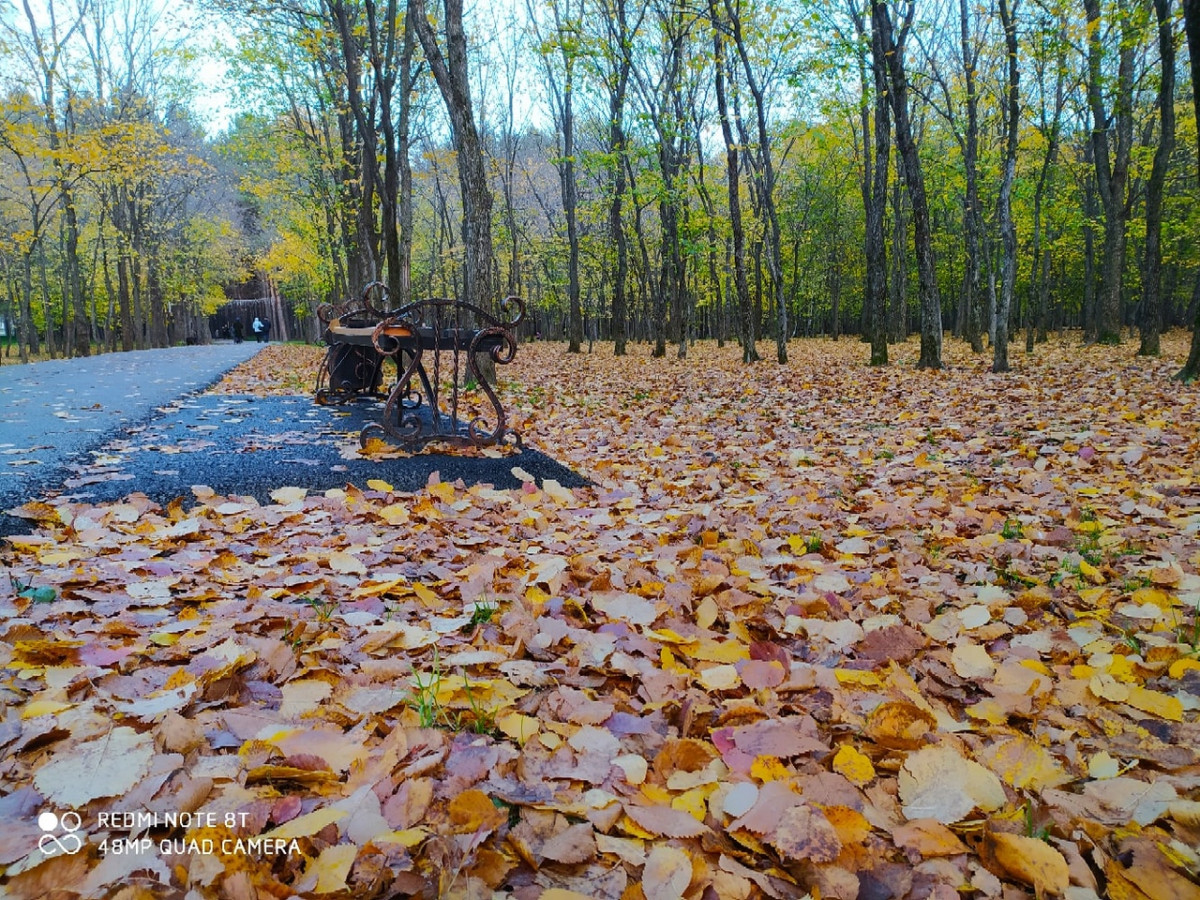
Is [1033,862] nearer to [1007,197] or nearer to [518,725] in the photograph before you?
[518,725]

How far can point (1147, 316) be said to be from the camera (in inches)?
432

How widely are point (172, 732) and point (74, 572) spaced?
130 centimetres

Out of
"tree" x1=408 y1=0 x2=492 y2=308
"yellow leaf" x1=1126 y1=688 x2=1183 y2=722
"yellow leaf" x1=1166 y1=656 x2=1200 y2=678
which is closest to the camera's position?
"yellow leaf" x1=1126 y1=688 x2=1183 y2=722

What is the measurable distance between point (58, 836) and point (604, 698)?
102 cm

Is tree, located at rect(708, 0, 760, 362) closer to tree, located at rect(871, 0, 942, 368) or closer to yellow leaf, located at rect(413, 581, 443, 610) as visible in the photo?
tree, located at rect(871, 0, 942, 368)

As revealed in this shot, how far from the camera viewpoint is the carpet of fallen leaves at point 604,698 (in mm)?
1081

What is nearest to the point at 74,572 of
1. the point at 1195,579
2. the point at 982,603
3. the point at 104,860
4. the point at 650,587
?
the point at 104,860

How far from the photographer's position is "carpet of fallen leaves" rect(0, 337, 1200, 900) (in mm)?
1081

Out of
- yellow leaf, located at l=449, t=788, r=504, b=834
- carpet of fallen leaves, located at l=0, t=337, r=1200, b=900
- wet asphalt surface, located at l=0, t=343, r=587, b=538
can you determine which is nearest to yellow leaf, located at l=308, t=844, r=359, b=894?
carpet of fallen leaves, located at l=0, t=337, r=1200, b=900

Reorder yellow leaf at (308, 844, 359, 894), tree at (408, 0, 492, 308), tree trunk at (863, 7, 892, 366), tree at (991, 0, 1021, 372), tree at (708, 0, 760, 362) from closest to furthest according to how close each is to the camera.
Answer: yellow leaf at (308, 844, 359, 894) → tree at (408, 0, 492, 308) → tree at (991, 0, 1021, 372) → tree trunk at (863, 7, 892, 366) → tree at (708, 0, 760, 362)

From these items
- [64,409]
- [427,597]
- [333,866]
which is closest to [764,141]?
[64,409]

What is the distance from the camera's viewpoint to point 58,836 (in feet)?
3.39

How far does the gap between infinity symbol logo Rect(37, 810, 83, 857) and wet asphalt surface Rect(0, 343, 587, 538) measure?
6.65 feet

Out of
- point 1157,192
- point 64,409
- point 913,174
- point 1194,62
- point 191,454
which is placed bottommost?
point 191,454
